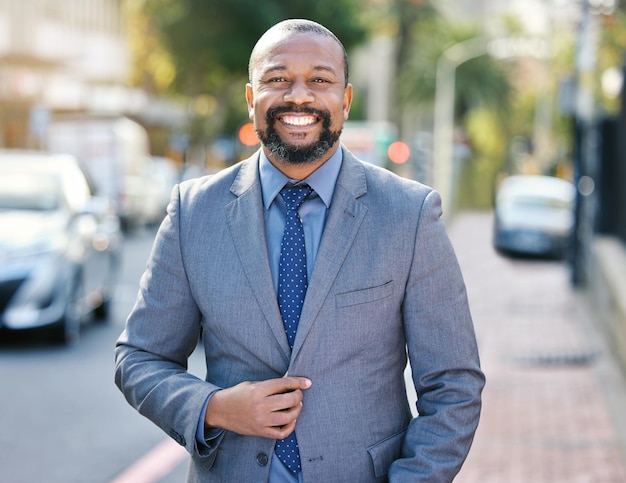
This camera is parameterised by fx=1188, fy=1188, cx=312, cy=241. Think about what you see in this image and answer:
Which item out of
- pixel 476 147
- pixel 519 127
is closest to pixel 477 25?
pixel 476 147

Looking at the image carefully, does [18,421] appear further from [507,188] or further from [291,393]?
Answer: [507,188]

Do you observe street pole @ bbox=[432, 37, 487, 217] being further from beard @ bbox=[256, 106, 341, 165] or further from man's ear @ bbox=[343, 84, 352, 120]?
beard @ bbox=[256, 106, 341, 165]

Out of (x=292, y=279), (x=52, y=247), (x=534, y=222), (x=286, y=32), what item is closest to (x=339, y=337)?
(x=292, y=279)

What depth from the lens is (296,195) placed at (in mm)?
2805

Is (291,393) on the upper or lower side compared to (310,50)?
lower

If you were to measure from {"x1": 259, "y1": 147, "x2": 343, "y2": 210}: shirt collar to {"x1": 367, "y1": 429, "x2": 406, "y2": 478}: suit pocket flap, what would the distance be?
563 millimetres

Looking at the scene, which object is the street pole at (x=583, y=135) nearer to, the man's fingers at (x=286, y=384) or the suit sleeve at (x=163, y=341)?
the suit sleeve at (x=163, y=341)

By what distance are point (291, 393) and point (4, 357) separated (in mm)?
7747

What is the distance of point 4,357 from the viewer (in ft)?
32.5

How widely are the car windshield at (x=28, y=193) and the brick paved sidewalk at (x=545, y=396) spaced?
14.2 ft

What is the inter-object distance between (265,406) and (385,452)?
0.33 meters

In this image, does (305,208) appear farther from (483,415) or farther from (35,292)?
(35,292)

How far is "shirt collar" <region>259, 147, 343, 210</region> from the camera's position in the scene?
2801mm

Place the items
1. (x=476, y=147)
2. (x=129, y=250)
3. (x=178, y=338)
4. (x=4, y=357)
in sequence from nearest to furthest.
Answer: (x=178, y=338) → (x=4, y=357) → (x=129, y=250) → (x=476, y=147)
